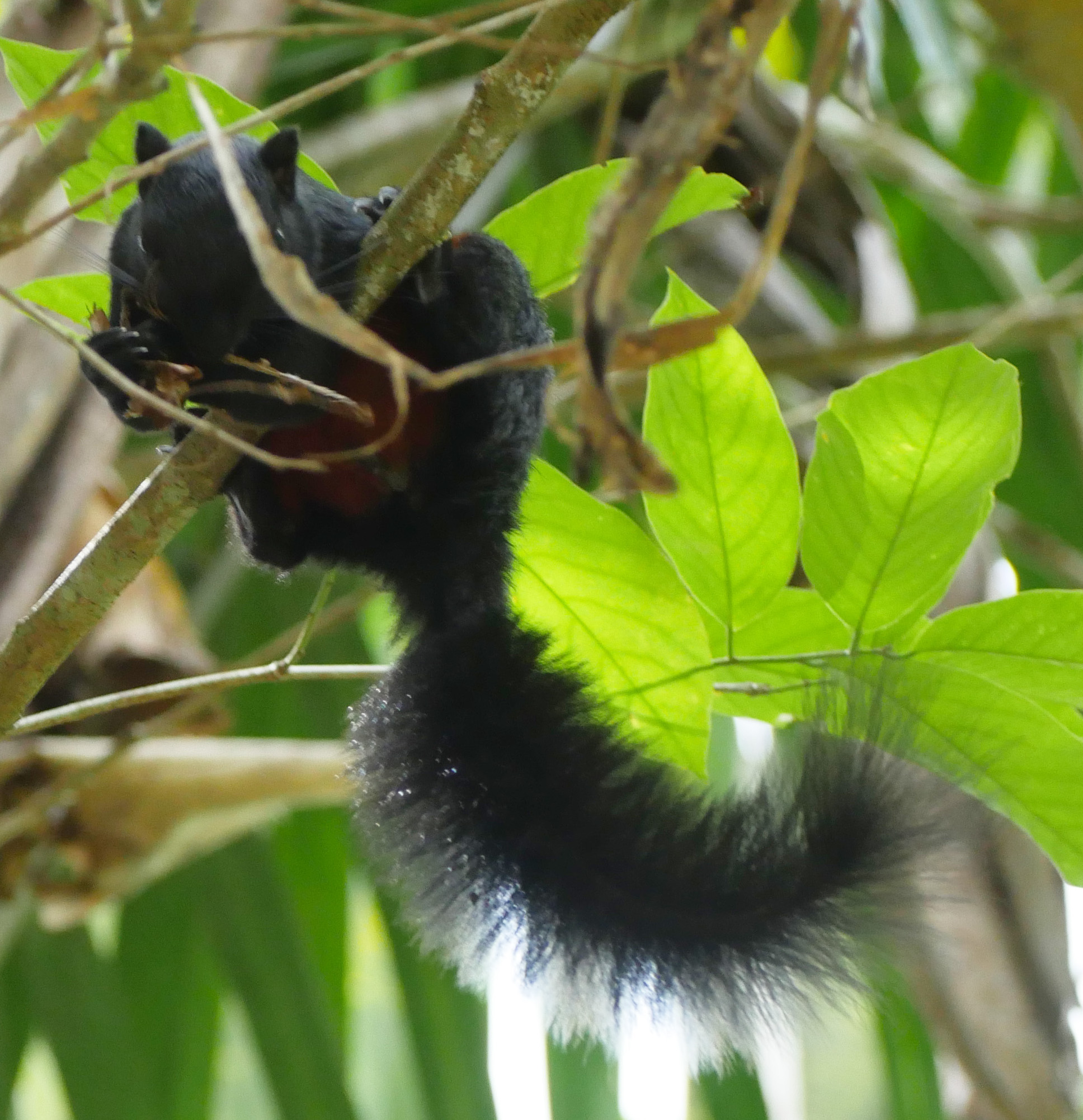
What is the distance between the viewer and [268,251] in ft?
2.31

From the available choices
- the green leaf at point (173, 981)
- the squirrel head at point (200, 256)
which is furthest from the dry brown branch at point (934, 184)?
the green leaf at point (173, 981)

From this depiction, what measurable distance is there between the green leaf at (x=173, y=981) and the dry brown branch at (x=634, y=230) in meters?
2.30

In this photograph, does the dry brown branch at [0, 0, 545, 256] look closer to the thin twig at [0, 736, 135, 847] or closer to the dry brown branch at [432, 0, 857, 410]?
the dry brown branch at [432, 0, 857, 410]

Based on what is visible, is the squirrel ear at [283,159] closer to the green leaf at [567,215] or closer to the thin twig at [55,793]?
the green leaf at [567,215]

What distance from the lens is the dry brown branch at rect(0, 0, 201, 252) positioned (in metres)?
0.80

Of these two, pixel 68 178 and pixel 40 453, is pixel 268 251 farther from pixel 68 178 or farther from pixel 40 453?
pixel 40 453

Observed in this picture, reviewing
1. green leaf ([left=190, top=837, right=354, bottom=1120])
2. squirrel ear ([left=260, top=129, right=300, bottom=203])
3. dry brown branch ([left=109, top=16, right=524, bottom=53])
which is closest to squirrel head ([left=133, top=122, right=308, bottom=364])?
squirrel ear ([left=260, top=129, right=300, bottom=203])

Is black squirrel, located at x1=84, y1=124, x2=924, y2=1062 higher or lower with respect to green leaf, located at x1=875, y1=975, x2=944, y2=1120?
→ higher

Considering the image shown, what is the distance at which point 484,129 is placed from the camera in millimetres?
1047

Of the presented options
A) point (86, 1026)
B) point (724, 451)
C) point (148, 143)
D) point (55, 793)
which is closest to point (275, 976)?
point (86, 1026)

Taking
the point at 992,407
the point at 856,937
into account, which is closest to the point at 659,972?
the point at 856,937

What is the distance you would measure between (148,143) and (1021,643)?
0.98 meters

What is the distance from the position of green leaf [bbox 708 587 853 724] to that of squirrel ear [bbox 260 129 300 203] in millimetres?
805

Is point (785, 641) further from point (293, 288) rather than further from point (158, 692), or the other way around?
point (293, 288)
